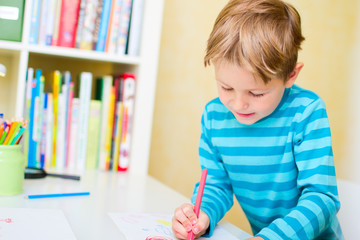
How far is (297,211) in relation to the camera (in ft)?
2.27

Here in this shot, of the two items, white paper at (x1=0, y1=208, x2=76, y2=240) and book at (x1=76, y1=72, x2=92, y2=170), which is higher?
book at (x1=76, y1=72, x2=92, y2=170)

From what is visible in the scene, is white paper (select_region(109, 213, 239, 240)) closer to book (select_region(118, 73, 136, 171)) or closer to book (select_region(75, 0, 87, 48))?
book (select_region(118, 73, 136, 171))

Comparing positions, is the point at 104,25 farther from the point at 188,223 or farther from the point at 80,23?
the point at 188,223

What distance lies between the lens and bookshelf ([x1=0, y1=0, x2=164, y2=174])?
1.11 metres

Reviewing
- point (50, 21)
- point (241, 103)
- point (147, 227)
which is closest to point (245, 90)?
point (241, 103)

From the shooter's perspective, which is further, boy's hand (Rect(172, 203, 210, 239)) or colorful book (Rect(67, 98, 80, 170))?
colorful book (Rect(67, 98, 80, 170))

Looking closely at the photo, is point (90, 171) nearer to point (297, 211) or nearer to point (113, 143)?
point (113, 143)

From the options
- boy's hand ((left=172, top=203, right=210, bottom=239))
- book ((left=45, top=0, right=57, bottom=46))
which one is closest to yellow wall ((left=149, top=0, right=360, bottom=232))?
book ((left=45, top=0, right=57, bottom=46))

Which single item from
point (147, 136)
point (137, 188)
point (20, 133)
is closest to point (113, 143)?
point (147, 136)

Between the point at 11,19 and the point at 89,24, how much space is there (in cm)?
22

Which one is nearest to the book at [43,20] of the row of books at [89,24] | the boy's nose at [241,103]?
the row of books at [89,24]

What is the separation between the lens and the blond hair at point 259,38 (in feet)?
2.31

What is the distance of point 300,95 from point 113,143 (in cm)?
63

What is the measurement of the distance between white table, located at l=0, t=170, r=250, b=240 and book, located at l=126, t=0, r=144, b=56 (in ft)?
1.28
